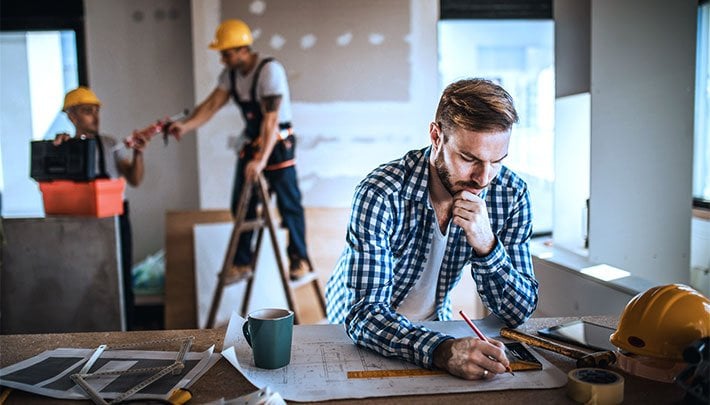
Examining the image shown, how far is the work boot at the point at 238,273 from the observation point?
347cm

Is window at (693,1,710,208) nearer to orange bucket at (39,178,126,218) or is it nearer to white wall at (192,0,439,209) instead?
white wall at (192,0,439,209)

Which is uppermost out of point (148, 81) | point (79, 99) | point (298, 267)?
point (148, 81)

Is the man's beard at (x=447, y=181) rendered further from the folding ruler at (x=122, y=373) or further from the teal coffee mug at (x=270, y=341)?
the folding ruler at (x=122, y=373)

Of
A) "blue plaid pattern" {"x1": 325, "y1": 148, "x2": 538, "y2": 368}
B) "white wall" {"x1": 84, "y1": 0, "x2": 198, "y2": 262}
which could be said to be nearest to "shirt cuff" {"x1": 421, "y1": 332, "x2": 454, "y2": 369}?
"blue plaid pattern" {"x1": 325, "y1": 148, "x2": 538, "y2": 368}

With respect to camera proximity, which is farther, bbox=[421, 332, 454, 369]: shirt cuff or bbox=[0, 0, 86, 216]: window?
bbox=[0, 0, 86, 216]: window

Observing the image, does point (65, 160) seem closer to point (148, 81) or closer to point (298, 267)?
point (298, 267)

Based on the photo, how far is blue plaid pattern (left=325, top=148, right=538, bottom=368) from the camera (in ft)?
4.04

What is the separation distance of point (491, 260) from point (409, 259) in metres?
0.23

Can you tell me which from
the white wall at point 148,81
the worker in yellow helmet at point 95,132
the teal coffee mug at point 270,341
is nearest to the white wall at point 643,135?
the teal coffee mug at point 270,341

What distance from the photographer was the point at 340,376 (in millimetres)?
1094

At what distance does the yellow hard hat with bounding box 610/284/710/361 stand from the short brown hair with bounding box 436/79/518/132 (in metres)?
0.48

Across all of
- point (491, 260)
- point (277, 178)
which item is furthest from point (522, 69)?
point (491, 260)

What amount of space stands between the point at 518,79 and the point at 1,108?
3972mm

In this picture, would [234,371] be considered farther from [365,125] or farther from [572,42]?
[365,125]
